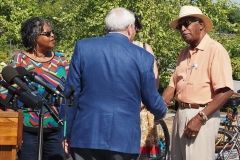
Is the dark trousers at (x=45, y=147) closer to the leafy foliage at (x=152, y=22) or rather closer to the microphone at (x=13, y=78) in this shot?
the microphone at (x=13, y=78)

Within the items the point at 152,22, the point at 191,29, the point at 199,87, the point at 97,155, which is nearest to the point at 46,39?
the point at 191,29

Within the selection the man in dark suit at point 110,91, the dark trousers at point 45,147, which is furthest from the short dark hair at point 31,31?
the man in dark suit at point 110,91

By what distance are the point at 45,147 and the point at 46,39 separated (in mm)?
915

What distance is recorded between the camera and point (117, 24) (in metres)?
3.75

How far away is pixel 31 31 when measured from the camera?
4.85 m

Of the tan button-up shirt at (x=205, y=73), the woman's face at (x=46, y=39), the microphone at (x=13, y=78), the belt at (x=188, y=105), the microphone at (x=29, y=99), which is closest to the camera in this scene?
the microphone at (x=29, y=99)

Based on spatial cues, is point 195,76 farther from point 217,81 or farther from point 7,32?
point 7,32

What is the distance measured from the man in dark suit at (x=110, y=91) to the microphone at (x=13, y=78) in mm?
390

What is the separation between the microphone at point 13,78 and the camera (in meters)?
3.24

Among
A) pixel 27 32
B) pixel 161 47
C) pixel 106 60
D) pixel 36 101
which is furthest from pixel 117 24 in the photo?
pixel 161 47

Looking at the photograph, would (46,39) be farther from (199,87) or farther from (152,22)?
(152,22)

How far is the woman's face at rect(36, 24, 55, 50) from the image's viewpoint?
4820mm

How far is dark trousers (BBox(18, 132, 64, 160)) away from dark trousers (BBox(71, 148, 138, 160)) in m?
0.89

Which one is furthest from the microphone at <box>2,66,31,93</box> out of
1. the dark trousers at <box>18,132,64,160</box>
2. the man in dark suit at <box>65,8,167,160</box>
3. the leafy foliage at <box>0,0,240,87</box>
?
the leafy foliage at <box>0,0,240,87</box>
